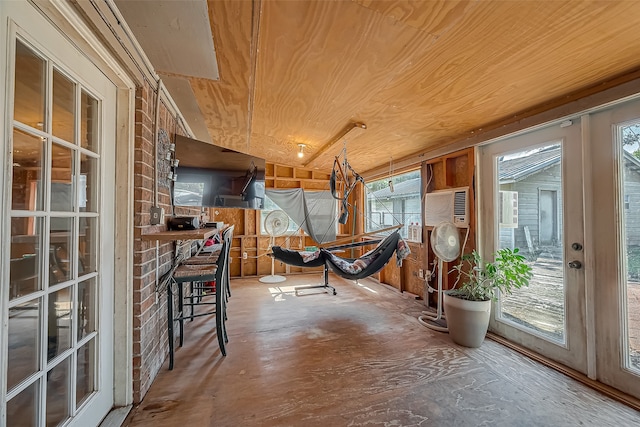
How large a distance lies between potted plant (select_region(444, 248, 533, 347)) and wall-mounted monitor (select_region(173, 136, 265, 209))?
255cm

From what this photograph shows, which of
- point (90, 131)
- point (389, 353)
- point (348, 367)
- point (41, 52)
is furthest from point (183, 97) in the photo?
point (389, 353)

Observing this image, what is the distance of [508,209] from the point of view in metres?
2.42

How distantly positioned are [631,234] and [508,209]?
829 mm

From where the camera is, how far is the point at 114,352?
1.48 m

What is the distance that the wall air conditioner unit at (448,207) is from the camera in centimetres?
277

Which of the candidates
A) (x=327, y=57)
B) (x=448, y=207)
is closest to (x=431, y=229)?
(x=448, y=207)

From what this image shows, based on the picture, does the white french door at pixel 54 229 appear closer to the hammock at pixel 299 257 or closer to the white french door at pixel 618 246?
the hammock at pixel 299 257

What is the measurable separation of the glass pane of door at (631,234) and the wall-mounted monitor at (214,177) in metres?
3.29

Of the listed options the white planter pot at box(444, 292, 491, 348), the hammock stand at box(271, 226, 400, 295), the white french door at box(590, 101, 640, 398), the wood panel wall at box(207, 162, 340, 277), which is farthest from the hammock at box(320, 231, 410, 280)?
the wood panel wall at box(207, 162, 340, 277)

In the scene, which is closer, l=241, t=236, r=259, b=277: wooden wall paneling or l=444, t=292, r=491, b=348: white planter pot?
l=444, t=292, r=491, b=348: white planter pot

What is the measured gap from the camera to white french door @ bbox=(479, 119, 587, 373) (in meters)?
1.90

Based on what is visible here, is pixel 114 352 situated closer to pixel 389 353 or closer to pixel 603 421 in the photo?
pixel 389 353

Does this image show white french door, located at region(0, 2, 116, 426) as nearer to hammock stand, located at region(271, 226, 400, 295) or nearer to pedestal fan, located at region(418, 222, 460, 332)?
hammock stand, located at region(271, 226, 400, 295)

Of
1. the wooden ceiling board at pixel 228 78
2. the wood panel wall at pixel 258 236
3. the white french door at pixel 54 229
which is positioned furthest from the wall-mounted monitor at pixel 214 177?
the wood panel wall at pixel 258 236
